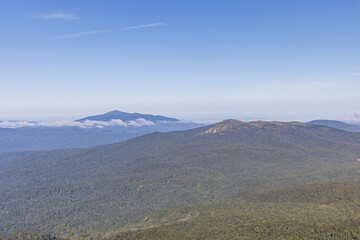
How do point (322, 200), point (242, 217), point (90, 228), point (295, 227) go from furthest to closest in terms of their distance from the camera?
point (90, 228) → point (322, 200) → point (242, 217) → point (295, 227)

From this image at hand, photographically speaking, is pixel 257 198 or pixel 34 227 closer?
pixel 257 198

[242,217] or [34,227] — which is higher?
[242,217]

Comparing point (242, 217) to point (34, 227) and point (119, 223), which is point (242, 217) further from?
point (34, 227)

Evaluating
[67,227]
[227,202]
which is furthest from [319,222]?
[67,227]

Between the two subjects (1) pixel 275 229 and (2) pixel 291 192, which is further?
(2) pixel 291 192

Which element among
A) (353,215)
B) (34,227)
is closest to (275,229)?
(353,215)

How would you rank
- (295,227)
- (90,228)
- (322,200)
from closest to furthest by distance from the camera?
(295,227) < (322,200) < (90,228)

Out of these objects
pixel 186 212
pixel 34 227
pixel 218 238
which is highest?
pixel 218 238

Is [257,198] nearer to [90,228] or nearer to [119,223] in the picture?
[119,223]

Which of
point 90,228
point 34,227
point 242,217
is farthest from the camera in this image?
point 34,227

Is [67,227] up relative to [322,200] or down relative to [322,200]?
down
